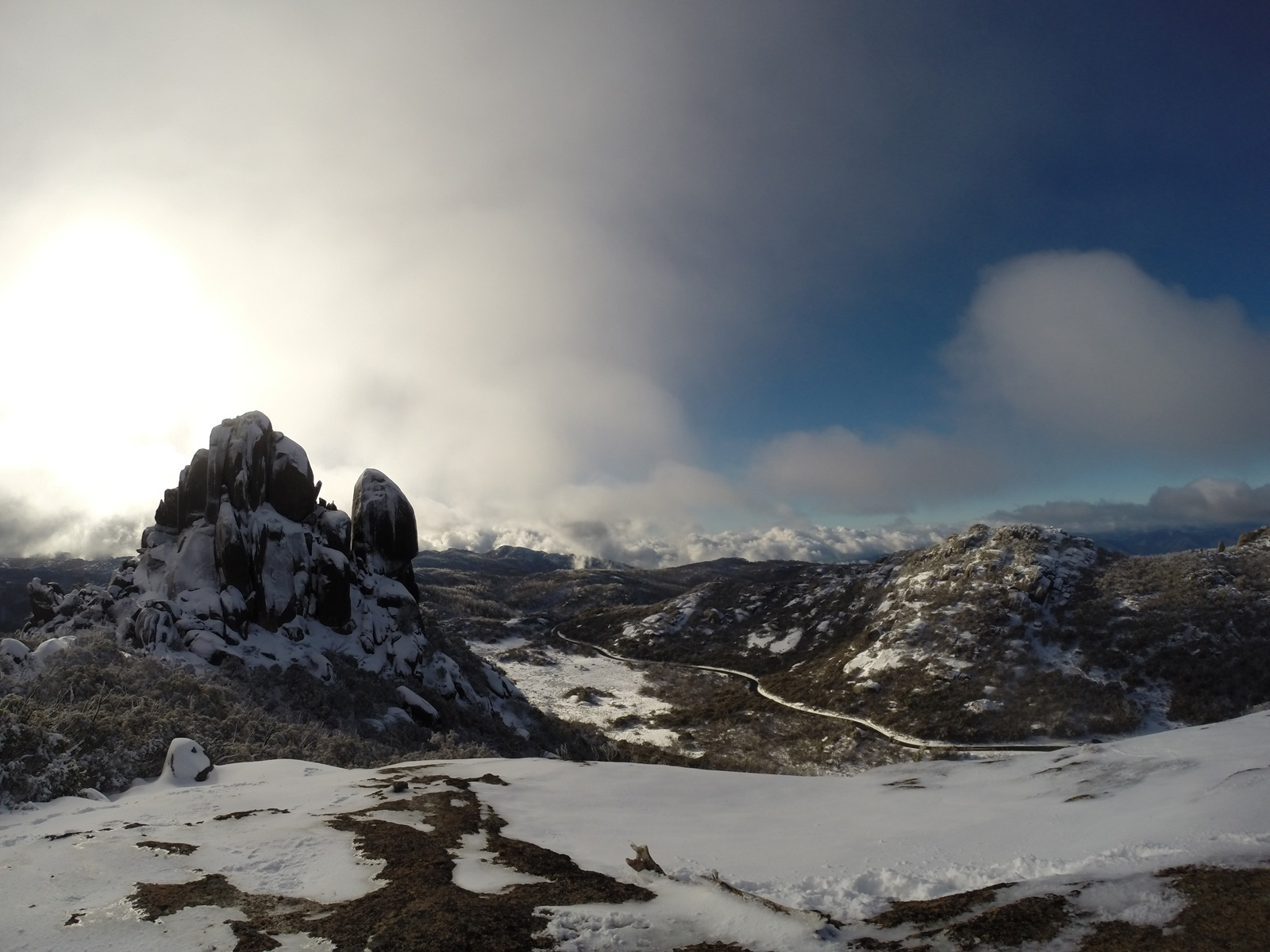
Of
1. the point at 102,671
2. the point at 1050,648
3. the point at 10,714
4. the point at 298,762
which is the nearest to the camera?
the point at 10,714

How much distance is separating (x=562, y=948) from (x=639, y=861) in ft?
8.85

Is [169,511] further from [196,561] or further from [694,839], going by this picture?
[694,839]

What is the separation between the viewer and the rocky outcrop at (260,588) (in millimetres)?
28859

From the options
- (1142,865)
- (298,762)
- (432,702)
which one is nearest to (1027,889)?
(1142,865)

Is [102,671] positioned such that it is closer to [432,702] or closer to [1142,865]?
[432,702]

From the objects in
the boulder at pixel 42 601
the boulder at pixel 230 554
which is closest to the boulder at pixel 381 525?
the boulder at pixel 230 554

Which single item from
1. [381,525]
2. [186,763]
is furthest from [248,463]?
[186,763]

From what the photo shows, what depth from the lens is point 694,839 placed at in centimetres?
946

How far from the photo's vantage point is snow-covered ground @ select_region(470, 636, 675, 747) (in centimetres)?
4619

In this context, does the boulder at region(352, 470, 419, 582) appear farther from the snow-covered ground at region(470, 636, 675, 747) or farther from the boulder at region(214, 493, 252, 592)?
the snow-covered ground at region(470, 636, 675, 747)

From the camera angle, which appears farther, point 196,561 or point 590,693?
point 590,693

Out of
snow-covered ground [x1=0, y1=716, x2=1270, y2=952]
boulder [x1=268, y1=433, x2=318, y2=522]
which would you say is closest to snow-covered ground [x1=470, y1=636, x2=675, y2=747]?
boulder [x1=268, y1=433, x2=318, y2=522]

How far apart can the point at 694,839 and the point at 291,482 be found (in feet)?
113

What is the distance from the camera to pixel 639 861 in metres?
7.98
